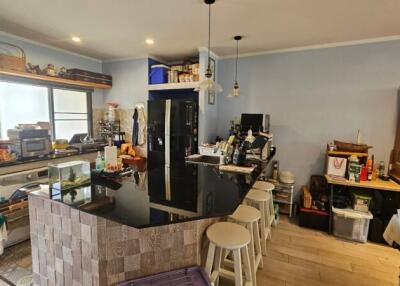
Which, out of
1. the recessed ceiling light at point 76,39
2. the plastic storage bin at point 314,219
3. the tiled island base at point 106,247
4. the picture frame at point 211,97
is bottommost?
the plastic storage bin at point 314,219

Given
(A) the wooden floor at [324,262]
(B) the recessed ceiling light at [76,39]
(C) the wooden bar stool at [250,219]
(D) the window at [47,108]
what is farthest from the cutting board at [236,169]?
(D) the window at [47,108]

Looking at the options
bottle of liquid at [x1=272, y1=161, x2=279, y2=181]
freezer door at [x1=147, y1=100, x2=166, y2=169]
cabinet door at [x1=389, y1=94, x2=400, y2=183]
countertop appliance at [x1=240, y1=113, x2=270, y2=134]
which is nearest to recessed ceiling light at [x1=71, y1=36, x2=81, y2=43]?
freezer door at [x1=147, y1=100, x2=166, y2=169]

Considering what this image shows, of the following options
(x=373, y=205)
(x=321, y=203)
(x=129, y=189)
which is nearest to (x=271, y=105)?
(x=321, y=203)

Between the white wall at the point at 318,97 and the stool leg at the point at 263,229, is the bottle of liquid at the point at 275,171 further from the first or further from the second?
the stool leg at the point at 263,229

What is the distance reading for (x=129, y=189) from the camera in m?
1.66

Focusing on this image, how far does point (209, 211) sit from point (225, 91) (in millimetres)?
2888

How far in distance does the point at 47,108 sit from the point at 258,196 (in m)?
3.41

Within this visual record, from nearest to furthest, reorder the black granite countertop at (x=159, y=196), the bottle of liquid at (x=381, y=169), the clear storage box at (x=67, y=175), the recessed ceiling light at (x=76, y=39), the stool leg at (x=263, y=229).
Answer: the black granite countertop at (x=159, y=196) → the clear storage box at (x=67, y=175) → the stool leg at (x=263, y=229) → the bottle of liquid at (x=381, y=169) → the recessed ceiling light at (x=76, y=39)

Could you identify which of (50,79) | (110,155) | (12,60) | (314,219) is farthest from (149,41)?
(314,219)

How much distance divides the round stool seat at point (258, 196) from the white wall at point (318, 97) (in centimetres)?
141

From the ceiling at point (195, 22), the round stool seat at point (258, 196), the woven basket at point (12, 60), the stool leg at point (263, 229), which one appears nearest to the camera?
the ceiling at point (195, 22)

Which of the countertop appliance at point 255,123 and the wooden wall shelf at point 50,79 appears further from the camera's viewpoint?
the countertop appliance at point 255,123

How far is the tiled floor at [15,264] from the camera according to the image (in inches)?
78.4

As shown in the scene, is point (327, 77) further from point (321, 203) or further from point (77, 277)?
point (77, 277)
